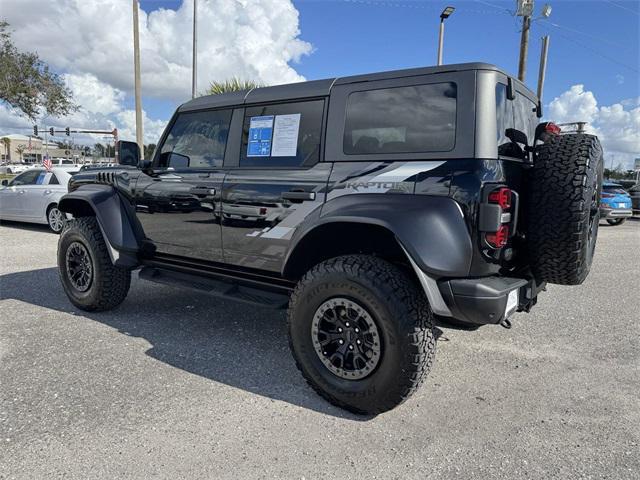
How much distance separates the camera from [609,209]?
14320 millimetres

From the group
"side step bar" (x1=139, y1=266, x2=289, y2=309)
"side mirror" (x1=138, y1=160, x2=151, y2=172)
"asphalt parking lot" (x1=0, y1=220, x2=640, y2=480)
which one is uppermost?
"side mirror" (x1=138, y1=160, x2=151, y2=172)

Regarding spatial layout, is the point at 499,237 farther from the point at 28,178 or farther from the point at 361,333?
the point at 28,178

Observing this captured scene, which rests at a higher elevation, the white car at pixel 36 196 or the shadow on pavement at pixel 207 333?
the white car at pixel 36 196

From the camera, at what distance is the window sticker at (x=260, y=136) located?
3.54 m

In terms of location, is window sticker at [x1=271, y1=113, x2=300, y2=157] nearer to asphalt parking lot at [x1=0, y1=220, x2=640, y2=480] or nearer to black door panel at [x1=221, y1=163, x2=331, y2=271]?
black door panel at [x1=221, y1=163, x2=331, y2=271]

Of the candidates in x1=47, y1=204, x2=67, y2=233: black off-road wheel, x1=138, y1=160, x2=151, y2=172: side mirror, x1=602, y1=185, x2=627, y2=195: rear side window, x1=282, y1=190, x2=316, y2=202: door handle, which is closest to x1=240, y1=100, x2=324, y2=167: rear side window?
x1=282, y1=190, x2=316, y2=202: door handle

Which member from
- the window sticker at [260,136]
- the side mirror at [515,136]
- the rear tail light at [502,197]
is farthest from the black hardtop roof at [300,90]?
the rear tail light at [502,197]

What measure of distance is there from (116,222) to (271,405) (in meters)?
2.42

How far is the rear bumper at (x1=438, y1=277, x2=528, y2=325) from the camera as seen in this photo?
98.0 inches

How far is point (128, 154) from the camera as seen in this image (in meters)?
4.50

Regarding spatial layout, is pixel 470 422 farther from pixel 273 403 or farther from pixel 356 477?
pixel 273 403

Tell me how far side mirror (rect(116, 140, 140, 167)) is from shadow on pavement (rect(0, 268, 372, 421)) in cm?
147

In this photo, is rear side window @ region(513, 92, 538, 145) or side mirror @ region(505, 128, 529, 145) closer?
side mirror @ region(505, 128, 529, 145)

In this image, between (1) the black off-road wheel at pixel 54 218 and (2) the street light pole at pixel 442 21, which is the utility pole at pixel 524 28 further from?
(1) the black off-road wheel at pixel 54 218
